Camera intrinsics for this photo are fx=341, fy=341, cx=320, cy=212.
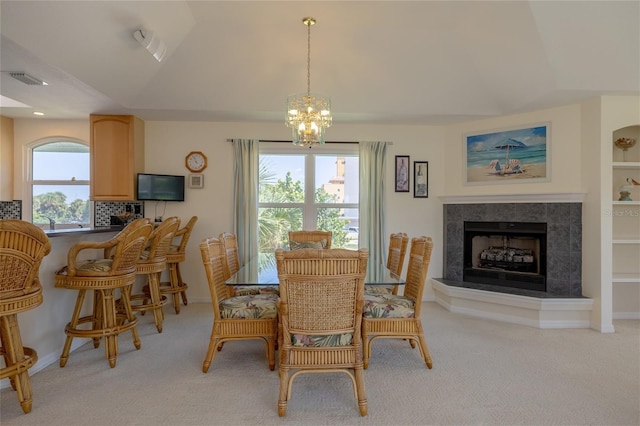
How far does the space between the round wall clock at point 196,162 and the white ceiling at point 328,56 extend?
0.53 metres

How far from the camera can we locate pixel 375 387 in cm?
232

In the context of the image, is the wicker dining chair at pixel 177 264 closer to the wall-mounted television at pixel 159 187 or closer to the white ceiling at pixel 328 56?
the wall-mounted television at pixel 159 187

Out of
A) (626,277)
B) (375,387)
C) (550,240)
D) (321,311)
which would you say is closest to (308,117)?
(321,311)

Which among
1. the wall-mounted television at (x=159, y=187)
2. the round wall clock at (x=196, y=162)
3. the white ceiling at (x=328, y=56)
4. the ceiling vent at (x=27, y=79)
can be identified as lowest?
the wall-mounted television at (x=159, y=187)

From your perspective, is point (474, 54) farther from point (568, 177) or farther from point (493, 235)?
point (493, 235)

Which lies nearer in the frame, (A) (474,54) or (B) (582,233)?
(A) (474,54)

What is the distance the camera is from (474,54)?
11.4 ft

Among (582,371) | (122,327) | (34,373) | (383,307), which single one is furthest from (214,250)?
(582,371)

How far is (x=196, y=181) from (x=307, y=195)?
150 centimetres

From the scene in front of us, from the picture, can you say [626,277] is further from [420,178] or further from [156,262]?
[156,262]

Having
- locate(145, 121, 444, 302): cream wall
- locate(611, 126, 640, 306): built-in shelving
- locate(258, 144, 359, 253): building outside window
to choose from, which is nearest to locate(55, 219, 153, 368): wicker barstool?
locate(145, 121, 444, 302): cream wall

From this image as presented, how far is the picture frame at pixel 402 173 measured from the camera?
4656 mm

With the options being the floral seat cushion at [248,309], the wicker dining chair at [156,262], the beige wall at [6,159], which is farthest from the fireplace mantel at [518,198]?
the beige wall at [6,159]

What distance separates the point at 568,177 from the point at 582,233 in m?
0.64
